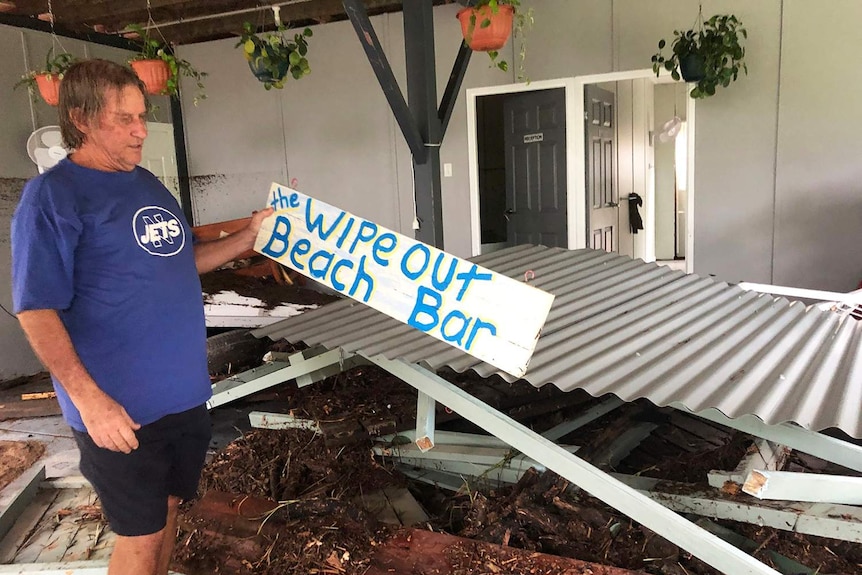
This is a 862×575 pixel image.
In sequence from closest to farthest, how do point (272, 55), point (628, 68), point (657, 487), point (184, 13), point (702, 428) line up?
point (657, 487)
point (702, 428)
point (272, 55)
point (628, 68)
point (184, 13)

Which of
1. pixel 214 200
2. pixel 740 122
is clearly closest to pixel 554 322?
pixel 740 122

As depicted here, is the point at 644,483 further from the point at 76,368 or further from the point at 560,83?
the point at 560,83

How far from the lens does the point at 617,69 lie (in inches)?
192

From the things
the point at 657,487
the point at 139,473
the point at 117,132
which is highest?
the point at 117,132

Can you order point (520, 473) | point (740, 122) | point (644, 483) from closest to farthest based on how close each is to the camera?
point (644, 483) < point (520, 473) < point (740, 122)

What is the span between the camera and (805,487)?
62.2 inches

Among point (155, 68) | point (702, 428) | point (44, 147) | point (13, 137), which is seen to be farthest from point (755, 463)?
point (13, 137)

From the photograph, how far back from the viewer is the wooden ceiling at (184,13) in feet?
16.2

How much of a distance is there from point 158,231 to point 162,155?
→ 5.44m

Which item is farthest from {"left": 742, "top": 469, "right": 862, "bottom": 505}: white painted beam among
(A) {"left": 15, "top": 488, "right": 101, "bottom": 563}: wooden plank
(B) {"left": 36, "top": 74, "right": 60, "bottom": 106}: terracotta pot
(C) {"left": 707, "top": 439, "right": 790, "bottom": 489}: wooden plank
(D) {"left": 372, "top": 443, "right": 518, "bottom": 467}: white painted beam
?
(B) {"left": 36, "top": 74, "right": 60, "bottom": 106}: terracotta pot

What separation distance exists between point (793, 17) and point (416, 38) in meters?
2.99

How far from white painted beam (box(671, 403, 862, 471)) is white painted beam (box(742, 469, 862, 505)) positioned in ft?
0.38

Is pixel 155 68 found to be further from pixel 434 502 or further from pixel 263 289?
pixel 434 502

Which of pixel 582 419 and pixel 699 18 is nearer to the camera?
pixel 582 419
